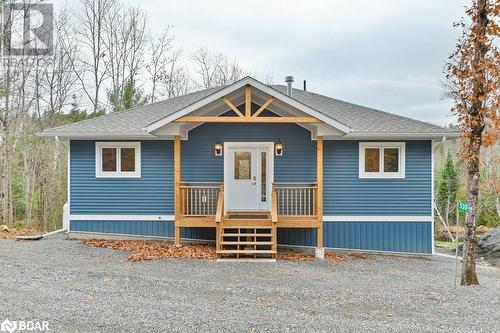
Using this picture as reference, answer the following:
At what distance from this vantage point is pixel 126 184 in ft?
33.3

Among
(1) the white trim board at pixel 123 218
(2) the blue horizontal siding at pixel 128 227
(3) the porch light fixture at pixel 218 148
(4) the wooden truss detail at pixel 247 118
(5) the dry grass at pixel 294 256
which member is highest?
(4) the wooden truss detail at pixel 247 118

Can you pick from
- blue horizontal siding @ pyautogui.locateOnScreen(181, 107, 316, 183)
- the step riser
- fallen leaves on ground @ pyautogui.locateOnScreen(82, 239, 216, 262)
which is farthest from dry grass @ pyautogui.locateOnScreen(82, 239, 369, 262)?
blue horizontal siding @ pyautogui.locateOnScreen(181, 107, 316, 183)

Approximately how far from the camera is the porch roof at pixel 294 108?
326 inches

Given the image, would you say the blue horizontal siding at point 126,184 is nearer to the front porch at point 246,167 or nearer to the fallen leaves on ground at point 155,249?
the front porch at point 246,167

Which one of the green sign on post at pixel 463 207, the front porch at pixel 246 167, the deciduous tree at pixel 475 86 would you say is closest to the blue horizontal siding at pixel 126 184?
the front porch at pixel 246 167

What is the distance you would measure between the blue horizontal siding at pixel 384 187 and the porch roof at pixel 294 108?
500mm

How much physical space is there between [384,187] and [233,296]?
5863 mm

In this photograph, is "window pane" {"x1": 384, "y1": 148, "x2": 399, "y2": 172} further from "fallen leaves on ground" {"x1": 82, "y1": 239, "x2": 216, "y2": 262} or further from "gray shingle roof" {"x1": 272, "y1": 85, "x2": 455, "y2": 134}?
"fallen leaves on ground" {"x1": 82, "y1": 239, "x2": 216, "y2": 262}

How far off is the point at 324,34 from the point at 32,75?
14.7 meters

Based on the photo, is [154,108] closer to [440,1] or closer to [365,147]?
[365,147]

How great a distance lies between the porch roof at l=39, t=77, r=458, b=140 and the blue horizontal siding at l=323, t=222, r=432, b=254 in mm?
2387

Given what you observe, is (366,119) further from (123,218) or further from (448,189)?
(448,189)

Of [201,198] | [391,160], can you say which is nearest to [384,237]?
[391,160]

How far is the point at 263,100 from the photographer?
31.3ft
